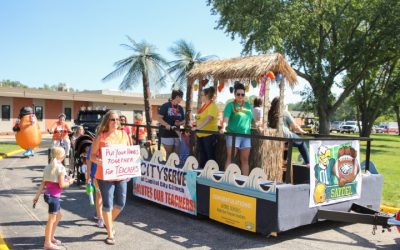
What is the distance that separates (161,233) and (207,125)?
2.33 meters

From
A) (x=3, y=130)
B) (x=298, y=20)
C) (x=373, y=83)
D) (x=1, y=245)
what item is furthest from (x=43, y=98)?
(x=1, y=245)

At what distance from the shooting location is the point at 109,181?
5617 mm

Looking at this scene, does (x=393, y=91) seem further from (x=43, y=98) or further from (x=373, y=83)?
(x=43, y=98)

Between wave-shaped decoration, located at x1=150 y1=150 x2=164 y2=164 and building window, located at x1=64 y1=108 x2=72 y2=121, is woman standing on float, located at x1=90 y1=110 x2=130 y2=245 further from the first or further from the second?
building window, located at x1=64 y1=108 x2=72 y2=121

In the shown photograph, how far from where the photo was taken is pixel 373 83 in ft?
115

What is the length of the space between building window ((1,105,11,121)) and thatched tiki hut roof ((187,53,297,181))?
30634 mm

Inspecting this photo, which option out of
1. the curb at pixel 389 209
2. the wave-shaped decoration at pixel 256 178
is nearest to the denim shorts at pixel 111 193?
the wave-shaped decoration at pixel 256 178

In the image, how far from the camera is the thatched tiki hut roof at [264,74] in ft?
23.2

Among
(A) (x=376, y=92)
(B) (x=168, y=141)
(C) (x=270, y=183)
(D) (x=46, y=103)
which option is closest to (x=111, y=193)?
(C) (x=270, y=183)

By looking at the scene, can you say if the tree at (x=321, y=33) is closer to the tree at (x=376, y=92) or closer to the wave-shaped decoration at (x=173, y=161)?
the tree at (x=376, y=92)

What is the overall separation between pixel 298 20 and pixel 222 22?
19.2 feet

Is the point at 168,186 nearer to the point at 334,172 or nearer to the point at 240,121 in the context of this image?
the point at 240,121

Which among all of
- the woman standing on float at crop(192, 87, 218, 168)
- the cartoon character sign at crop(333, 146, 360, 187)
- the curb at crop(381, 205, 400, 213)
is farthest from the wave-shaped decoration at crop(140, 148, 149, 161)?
the curb at crop(381, 205, 400, 213)

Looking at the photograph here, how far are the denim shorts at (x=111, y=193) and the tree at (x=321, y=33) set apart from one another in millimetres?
18445
